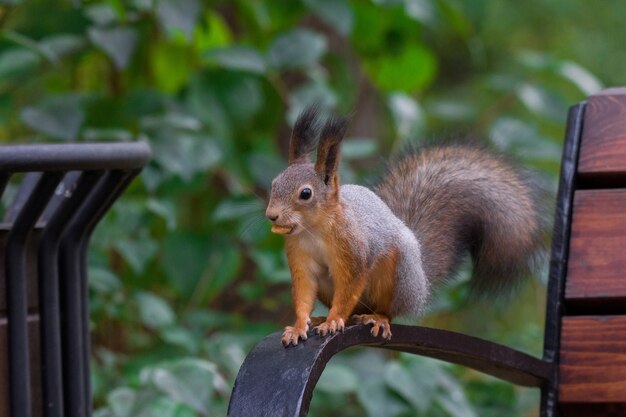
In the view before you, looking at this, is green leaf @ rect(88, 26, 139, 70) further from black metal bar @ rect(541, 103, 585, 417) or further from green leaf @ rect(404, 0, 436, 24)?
black metal bar @ rect(541, 103, 585, 417)

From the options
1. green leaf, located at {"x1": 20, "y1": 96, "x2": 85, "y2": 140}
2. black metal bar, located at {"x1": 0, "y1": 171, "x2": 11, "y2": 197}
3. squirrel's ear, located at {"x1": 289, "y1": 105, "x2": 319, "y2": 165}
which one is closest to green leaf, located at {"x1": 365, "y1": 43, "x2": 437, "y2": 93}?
green leaf, located at {"x1": 20, "y1": 96, "x2": 85, "y2": 140}

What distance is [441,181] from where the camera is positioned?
1365 mm

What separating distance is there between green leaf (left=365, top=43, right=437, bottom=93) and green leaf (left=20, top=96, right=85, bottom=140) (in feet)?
2.38

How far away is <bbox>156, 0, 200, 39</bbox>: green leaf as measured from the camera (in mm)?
1900

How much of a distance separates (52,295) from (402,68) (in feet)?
4.69

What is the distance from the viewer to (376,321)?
1103 mm

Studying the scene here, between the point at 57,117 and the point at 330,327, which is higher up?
the point at 57,117

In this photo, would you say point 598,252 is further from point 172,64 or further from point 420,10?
point 172,64

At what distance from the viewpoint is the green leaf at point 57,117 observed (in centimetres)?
190

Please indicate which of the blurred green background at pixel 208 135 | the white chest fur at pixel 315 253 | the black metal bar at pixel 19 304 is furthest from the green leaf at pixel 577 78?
the black metal bar at pixel 19 304

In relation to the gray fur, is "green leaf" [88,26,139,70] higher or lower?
higher

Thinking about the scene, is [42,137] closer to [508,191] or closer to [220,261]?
[220,261]

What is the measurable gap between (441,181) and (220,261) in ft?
2.89

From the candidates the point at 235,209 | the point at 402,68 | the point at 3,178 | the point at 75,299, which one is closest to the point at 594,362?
the point at 75,299
